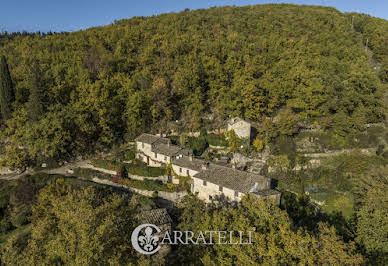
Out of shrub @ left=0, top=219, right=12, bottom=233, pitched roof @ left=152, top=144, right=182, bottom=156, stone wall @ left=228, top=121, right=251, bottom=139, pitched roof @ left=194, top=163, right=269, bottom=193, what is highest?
stone wall @ left=228, top=121, right=251, bottom=139

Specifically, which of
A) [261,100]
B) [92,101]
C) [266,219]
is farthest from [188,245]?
[92,101]

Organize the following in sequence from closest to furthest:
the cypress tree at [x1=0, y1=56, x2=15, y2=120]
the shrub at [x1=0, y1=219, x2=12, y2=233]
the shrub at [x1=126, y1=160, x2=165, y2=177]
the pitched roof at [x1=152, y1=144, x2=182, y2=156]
Result: the shrub at [x1=0, y1=219, x2=12, y2=233]
the shrub at [x1=126, y1=160, x2=165, y2=177]
the pitched roof at [x1=152, y1=144, x2=182, y2=156]
the cypress tree at [x1=0, y1=56, x2=15, y2=120]

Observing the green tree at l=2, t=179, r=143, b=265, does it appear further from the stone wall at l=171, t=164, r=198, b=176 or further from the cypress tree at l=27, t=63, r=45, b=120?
the cypress tree at l=27, t=63, r=45, b=120

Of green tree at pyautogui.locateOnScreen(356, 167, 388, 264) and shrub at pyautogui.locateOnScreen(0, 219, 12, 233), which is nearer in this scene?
green tree at pyautogui.locateOnScreen(356, 167, 388, 264)

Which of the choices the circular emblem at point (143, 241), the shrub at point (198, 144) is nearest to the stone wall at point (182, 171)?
the shrub at point (198, 144)

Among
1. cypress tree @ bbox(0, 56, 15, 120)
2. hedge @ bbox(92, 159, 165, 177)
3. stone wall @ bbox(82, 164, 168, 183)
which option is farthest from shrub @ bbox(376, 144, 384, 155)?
cypress tree @ bbox(0, 56, 15, 120)

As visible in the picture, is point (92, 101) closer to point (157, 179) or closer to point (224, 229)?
point (157, 179)

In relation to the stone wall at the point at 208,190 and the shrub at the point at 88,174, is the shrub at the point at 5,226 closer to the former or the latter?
the shrub at the point at 88,174
